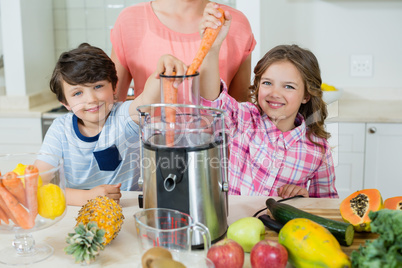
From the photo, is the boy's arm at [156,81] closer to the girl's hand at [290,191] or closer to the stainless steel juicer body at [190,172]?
the stainless steel juicer body at [190,172]

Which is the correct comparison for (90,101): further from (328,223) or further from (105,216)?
(328,223)

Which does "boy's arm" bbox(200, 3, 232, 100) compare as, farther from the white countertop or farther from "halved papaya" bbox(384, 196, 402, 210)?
the white countertop

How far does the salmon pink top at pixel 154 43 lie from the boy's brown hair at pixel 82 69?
9.2 inches

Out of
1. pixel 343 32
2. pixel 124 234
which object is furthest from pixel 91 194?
pixel 343 32

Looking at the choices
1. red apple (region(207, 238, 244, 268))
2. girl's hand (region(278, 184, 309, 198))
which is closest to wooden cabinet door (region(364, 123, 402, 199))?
girl's hand (region(278, 184, 309, 198))

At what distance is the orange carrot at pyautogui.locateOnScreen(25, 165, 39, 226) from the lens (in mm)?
856

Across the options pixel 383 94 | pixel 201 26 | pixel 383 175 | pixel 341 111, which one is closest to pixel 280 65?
pixel 201 26

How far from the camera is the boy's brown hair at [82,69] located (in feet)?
4.86

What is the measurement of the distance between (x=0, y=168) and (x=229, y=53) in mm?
1038

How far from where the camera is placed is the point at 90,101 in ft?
4.86

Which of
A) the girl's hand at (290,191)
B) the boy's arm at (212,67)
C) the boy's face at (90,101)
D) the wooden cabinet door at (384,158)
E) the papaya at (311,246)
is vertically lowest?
the wooden cabinet door at (384,158)

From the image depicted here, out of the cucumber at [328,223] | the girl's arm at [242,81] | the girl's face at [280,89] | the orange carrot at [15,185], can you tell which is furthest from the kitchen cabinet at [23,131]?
the cucumber at [328,223]

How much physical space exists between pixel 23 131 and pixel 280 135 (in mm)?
1647

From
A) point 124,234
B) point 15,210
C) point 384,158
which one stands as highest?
point 15,210
